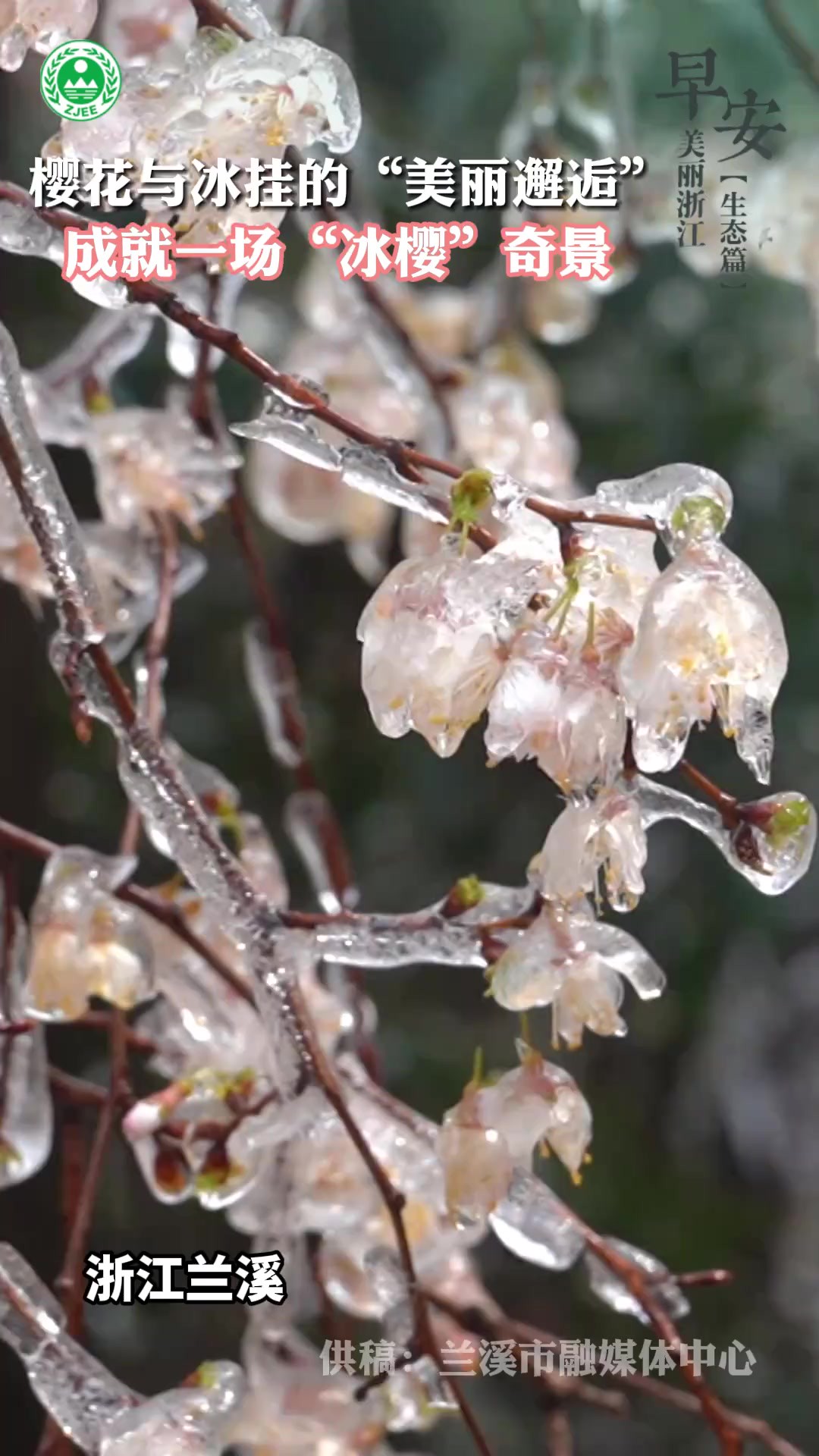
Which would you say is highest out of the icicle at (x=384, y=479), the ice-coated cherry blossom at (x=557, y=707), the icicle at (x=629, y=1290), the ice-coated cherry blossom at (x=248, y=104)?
the ice-coated cherry blossom at (x=248, y=104)

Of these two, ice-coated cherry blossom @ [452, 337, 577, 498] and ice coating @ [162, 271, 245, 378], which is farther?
ice-coated cherry blossom @ [452, 337, 577, 498]

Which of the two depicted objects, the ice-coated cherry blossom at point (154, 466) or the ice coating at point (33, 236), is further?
the ice-coated cherry blossom at point (154, 466)

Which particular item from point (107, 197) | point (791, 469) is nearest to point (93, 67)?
point (107, 197)

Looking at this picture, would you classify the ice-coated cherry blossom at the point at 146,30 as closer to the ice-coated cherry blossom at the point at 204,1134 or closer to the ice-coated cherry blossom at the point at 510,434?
the ice-coated cherry blossom at the point at 510,434

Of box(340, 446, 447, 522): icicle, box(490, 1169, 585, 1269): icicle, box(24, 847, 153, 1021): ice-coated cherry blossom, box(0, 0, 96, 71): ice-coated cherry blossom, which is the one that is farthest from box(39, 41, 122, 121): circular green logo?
box(490, 1169, 585, 1269): icicle

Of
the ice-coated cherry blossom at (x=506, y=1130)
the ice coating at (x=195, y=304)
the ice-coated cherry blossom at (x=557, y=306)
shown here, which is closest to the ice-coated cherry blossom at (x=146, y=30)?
the ice coating at (x=195, y=304)

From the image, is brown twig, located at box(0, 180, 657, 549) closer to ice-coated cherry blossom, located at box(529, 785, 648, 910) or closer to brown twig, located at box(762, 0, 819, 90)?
ice-coated cherry blossom, located at box(529, 785, 648, 910)
